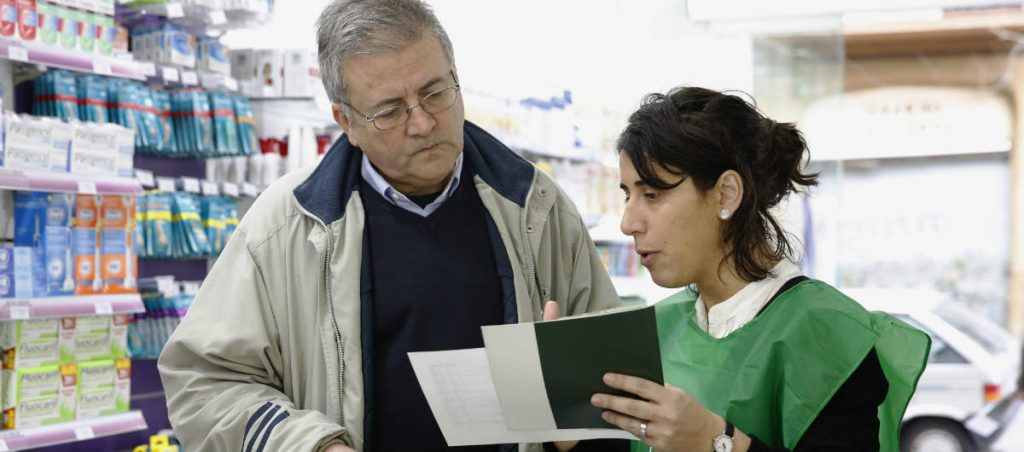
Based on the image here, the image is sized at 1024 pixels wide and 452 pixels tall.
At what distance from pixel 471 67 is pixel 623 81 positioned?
46.5 inches

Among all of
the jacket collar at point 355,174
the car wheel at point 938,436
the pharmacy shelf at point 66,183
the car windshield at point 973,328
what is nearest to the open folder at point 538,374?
the jacket collar at point 355,174

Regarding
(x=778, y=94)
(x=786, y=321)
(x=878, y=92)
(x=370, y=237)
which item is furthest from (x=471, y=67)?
(x=878, y=92)

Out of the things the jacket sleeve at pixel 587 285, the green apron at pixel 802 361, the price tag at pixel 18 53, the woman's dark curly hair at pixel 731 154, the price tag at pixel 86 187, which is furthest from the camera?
the price tag at pixel 86 187

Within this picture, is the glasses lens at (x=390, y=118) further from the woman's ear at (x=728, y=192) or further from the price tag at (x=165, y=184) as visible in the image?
the price tag at (x=165, y=184)

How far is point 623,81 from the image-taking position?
733cm

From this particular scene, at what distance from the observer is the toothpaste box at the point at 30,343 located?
4109mm

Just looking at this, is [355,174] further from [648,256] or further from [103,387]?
[103,387]

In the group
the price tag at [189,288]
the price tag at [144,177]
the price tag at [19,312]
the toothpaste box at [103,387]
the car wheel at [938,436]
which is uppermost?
the price tag at [144,177]

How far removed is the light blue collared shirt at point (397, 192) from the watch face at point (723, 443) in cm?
85

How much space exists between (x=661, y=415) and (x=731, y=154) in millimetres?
536

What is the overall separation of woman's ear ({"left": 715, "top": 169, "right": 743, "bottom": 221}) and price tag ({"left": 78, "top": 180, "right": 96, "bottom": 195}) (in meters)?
2.97

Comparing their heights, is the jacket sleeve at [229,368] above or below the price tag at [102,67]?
below

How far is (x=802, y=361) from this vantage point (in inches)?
71.1

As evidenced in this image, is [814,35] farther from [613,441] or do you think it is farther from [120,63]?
[613,441]
